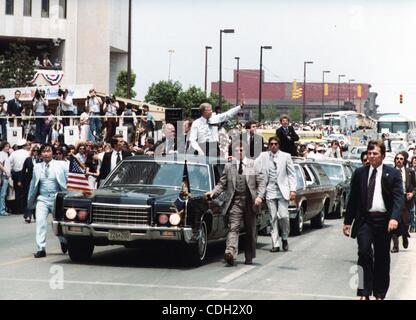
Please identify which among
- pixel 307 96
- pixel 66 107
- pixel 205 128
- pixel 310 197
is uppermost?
pixel 307 96

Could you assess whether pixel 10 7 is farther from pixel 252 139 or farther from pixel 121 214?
pixel 121 214

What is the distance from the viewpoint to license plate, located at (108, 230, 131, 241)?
41.5 feet

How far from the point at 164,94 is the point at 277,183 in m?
45.0

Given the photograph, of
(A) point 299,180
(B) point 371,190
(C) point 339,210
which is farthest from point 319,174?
(B) point 371,190

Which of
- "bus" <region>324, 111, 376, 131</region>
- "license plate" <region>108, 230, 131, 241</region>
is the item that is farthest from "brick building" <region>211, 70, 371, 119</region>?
"license plate" <region>108, 230, 131, 241</region>

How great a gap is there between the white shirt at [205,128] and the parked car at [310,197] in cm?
334

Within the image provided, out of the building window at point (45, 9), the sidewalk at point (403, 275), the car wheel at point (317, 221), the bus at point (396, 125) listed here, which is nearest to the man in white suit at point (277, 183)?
the sidewalk at point (403, 275)

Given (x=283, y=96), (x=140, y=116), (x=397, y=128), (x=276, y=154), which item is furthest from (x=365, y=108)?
(x=276, y=154)

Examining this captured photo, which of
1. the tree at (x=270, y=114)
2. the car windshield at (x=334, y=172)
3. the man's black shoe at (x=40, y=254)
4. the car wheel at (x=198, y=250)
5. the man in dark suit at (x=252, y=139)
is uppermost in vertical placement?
the tree at (x=270, y=114)

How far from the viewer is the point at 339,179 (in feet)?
83.9

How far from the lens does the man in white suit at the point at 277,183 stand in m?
15.6

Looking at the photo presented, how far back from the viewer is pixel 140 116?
2931 centimetres

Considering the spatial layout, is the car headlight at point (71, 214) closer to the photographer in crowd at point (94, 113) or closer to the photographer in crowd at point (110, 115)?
the photographer in crowd at point (110, 115)
